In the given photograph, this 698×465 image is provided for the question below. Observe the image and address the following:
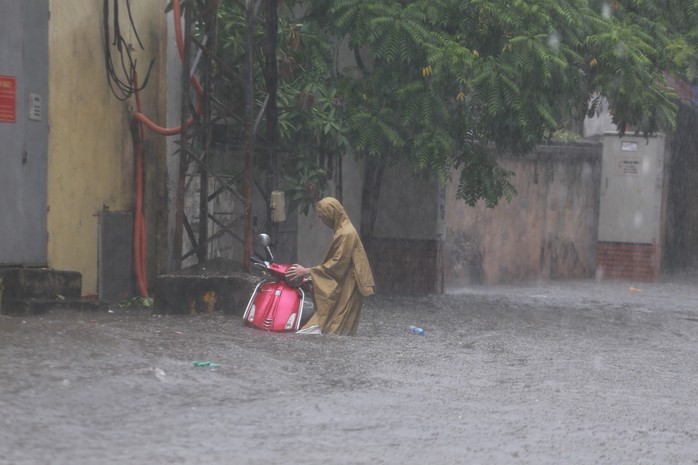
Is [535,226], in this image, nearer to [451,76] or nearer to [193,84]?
[451,76]

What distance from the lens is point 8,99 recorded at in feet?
34.8

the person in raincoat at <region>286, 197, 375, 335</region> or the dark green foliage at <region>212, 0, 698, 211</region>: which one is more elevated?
the dark green foliage at <region>212, 0, 698, 211</region>

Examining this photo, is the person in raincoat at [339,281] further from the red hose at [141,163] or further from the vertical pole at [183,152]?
the red hose at [141,163]

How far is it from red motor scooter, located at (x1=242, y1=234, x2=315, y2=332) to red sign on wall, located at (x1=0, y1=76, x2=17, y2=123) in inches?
102

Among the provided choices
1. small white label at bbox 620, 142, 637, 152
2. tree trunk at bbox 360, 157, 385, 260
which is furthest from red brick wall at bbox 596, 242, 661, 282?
tree trunk at bbox 360, 157, 385, 260

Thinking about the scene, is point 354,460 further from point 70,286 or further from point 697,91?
point 697,91

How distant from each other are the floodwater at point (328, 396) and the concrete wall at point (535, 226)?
25.0ft

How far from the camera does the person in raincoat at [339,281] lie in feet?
35.4

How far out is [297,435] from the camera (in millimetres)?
6562

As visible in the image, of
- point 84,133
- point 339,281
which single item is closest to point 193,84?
point 84,133

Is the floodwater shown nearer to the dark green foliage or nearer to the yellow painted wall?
the yellow painted wall

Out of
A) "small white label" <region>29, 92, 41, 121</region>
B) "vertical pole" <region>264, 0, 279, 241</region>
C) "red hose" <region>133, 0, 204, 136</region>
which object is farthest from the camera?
"red hose" <region>133, 0, 204, 136</region>

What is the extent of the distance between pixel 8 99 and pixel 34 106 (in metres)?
0.39

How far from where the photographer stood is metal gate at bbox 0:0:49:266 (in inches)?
416
